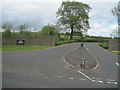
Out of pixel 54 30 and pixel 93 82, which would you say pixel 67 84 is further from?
pixel 54 30

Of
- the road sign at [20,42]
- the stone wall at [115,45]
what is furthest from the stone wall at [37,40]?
the stone wall at [115,45]

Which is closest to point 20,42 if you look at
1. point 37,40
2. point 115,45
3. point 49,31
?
point 37,40

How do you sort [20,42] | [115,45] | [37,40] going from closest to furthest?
[115,45]
[37,40]
[20,42]

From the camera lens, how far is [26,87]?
4969mm

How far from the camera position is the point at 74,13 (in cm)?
4016

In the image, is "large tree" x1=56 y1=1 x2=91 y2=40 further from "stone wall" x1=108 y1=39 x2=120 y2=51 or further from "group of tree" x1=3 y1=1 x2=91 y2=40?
"stone wall" x1=108 y1=39 x2=120 y2=51

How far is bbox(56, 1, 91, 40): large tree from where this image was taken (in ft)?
130

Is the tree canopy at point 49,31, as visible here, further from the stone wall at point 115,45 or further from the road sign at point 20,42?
the stone wall at point 115,45

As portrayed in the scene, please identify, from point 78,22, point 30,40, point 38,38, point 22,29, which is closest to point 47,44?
point 38,38

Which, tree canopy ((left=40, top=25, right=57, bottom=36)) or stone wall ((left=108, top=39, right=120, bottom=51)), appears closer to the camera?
stone wall ((left=108, top=39, right=120, bottom=51))

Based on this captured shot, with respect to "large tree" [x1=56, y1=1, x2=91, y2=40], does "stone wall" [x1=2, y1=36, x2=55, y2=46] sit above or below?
below

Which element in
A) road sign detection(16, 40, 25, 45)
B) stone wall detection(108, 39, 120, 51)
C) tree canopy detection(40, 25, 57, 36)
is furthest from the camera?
tree canopy detection(40, 25, 57, 36)

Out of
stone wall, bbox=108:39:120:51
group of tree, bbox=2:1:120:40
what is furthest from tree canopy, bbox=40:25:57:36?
stone wall, bbox=108:39:120:51

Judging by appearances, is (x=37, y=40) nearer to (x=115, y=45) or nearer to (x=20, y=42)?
(x=20, y=42)
